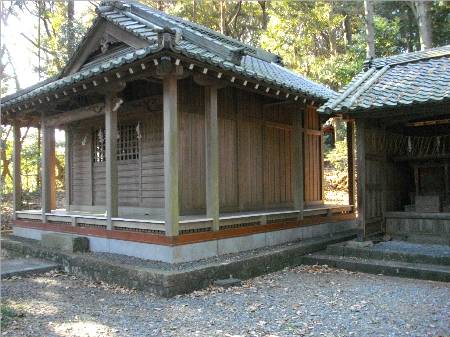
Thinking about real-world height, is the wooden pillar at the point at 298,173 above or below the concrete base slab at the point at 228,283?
above

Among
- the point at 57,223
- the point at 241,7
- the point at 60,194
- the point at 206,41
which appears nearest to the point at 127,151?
the point at 57,223

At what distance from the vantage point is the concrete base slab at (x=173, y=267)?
6.63m

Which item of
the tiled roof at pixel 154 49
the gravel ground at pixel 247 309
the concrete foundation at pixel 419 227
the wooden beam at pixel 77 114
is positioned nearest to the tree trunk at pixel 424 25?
the tiled roof at pixel 154 49

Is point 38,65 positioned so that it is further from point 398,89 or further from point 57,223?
point 398,89

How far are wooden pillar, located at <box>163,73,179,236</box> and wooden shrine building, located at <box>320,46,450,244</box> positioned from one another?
11.3ft

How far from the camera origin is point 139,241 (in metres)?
7.85

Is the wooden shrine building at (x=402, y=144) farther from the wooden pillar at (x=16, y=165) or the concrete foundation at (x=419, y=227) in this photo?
the wooden pillar at (x=16, y=165)

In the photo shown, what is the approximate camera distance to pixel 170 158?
23.4 ft

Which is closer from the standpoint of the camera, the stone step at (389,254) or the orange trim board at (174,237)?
the orange trim board at (174,237)

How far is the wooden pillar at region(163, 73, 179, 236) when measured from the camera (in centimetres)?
714

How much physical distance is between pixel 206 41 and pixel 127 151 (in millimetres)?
3331

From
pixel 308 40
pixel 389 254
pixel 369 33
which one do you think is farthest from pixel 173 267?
pixel 308 40

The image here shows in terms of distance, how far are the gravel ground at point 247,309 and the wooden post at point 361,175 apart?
1.68 meters

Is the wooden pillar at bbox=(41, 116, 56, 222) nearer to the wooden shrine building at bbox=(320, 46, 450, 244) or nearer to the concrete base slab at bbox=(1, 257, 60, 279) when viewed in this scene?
the concrete base slab at bbox=(1, 257, 60, 279)
